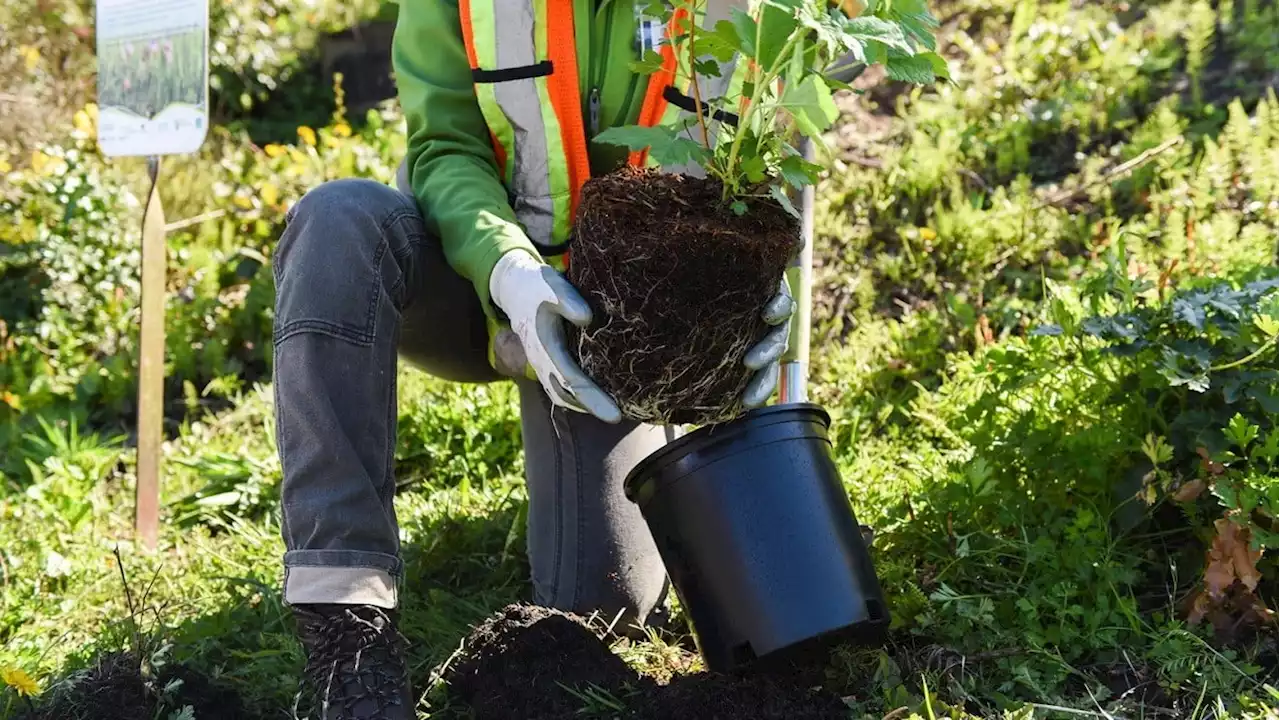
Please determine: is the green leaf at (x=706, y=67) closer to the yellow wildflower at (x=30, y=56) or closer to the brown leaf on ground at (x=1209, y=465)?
the brown leaf on ground at (x=1209, y=465)

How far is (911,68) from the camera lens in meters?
1.56

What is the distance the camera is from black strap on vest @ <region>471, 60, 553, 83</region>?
202 centimetres

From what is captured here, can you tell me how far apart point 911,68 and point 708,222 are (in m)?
0.33

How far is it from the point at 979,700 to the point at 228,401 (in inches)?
95.9

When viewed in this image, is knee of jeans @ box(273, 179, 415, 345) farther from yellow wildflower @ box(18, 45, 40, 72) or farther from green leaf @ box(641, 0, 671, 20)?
yellow wildflower @ box(18, 45, 40, 72)

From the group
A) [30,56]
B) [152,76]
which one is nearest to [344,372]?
[152,76]

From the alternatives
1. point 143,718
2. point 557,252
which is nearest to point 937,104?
point 557,252

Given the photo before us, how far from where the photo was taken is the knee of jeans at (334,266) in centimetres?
178

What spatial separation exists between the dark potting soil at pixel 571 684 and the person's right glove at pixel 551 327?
0.40 m

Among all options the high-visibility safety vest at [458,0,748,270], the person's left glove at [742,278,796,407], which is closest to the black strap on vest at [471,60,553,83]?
the high-visibility safety vest at [458,0,748,270]

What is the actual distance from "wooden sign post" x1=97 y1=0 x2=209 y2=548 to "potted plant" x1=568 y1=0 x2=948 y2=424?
1475 millimetres

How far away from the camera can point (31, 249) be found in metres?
3.64

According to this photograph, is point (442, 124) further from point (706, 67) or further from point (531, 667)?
point (531, 667)

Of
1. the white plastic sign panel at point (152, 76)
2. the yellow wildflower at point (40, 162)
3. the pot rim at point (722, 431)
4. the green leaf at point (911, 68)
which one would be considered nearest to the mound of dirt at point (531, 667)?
the pot rim at point (722, 431)
